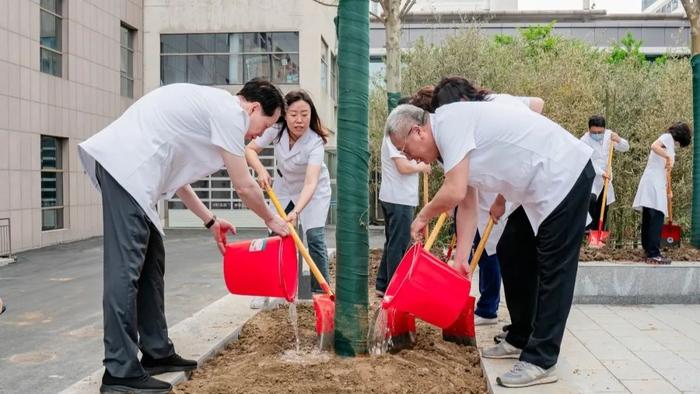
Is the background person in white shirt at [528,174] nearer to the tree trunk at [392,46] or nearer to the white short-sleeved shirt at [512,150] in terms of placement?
the white short-sleeved shirt at [512,150]

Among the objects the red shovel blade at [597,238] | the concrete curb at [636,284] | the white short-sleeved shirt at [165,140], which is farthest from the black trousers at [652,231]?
the white short-sleeved shirt at [165,140]

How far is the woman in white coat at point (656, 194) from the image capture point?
6.40 metres

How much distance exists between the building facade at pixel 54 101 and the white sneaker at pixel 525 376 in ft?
41.7

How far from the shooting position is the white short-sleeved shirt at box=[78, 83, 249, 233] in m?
3.14

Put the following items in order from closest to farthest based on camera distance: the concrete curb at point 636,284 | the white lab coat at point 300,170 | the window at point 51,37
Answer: the white lab coat at point 300,170 → the concrete curb at point 636,284 → the window at point 51,37

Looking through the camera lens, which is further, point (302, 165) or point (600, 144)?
point (600, 144)

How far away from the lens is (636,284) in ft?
19.5

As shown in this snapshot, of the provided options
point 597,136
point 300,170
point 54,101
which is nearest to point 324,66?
point 54,101

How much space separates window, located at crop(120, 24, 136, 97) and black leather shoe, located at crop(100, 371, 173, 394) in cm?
1823

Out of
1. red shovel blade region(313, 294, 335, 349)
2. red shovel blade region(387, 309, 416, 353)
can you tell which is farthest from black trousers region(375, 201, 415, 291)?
red shovel blade region(313, 294, 335, 349)

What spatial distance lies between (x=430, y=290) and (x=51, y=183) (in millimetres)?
14795

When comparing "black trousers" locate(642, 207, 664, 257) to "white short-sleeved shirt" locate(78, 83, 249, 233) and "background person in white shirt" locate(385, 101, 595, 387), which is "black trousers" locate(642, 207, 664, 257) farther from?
"white short-sleeved shirt" locate(78, 83, 249, 233)

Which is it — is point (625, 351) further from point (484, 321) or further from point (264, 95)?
point (264, 95)

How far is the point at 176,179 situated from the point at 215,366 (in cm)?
108
